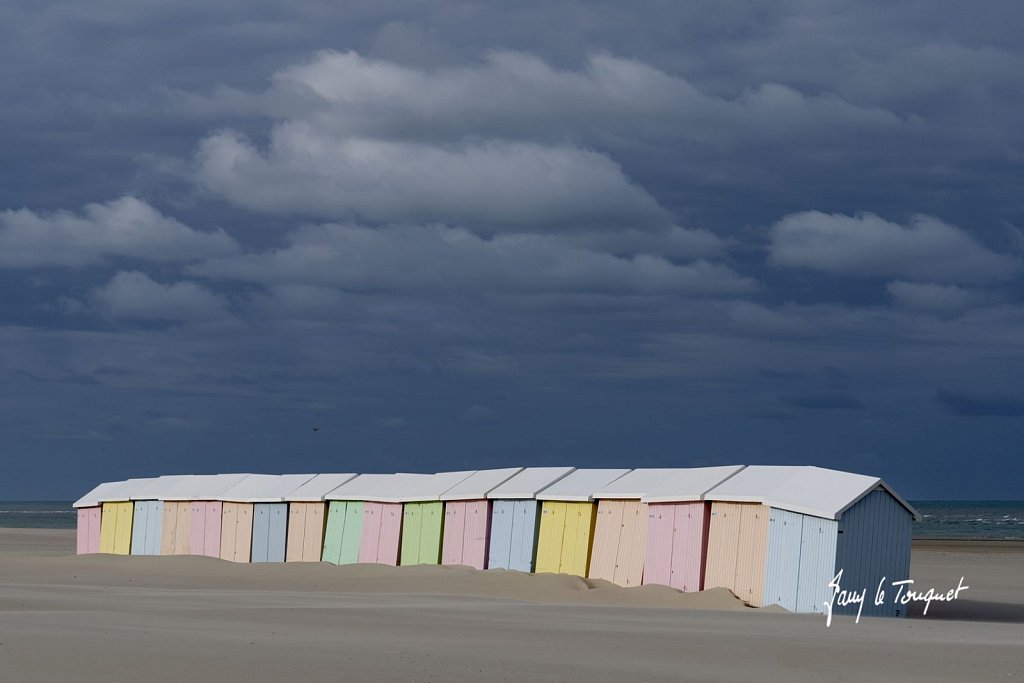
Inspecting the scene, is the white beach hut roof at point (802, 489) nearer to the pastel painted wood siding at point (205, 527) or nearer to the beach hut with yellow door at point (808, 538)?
the beach hut with yellow door at point (808, 538)

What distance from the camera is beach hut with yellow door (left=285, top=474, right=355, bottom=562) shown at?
36875 millimetres

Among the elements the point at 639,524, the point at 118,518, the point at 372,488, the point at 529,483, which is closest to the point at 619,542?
the point at 639,524

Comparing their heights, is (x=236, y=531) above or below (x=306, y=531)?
below

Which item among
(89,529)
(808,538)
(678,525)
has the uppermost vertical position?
(808,538)

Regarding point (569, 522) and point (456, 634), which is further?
point (569, 522)

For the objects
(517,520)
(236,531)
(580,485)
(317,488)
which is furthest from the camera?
(236,531)

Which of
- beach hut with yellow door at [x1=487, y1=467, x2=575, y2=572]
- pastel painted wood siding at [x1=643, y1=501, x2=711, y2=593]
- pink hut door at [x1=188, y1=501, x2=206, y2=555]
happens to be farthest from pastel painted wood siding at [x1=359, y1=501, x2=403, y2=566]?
pastel painted wood siding at [x1=643, y1=501, x2=711, y2=593]

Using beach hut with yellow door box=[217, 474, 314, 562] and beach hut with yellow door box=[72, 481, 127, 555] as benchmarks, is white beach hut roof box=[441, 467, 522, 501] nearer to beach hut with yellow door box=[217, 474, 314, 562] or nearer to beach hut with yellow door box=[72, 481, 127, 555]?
beach hut with yellow door box=[217, 474, 314, 562]

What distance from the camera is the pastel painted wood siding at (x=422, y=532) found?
33.7 meters

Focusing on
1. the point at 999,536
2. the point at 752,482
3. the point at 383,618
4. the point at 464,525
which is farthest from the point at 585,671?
the point at 999,536

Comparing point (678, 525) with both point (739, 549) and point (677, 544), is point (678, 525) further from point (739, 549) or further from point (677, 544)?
point (739, 549)

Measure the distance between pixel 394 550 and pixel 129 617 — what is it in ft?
52.3

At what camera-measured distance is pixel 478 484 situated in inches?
1314

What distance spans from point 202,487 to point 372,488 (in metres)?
7.51
